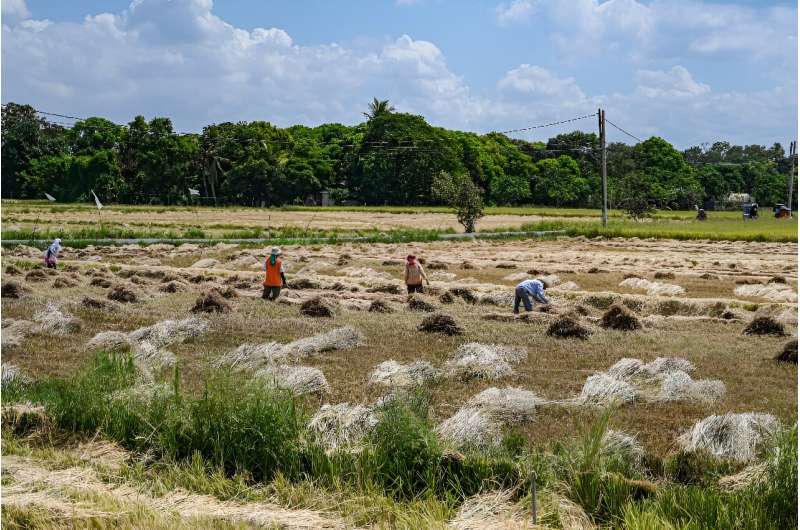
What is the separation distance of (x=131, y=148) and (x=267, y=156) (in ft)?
45.1

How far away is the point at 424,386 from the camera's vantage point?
36.2 ft

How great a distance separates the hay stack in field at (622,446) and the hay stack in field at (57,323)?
1019cm

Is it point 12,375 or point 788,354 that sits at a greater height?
point 12,375

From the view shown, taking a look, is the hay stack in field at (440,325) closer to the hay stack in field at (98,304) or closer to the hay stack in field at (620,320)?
the hay stack in field at (620,320)

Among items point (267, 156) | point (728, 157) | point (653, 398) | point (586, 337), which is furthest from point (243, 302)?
point (728, 157)

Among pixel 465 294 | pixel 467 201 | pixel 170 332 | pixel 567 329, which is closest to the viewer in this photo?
pixel 567 329

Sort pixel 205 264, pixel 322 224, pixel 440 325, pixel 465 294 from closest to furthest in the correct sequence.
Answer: pixel 440 325 → pixel 465 294 → pixel 205 264 → pixel 322 224

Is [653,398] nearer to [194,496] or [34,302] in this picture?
[194,496]

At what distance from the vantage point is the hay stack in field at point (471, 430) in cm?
842

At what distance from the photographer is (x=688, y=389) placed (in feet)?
34.3

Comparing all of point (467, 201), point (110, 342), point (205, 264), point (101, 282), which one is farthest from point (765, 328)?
point (467, 201)

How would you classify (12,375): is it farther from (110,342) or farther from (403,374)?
(403,374)

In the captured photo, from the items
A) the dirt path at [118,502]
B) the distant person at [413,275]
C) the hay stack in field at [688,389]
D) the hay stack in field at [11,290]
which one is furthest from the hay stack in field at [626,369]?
the hay stack in field at [11,290]

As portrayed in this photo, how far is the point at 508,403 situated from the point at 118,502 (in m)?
4.30
